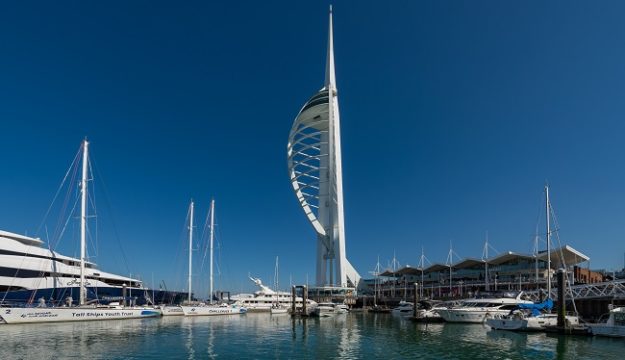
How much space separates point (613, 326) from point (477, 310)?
17.1 metres

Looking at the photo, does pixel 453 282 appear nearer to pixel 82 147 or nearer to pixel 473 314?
pixel 473 314

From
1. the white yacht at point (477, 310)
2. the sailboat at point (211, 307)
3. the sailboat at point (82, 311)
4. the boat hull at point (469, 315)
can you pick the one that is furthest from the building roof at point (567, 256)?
the sailboat at point (82, 311)

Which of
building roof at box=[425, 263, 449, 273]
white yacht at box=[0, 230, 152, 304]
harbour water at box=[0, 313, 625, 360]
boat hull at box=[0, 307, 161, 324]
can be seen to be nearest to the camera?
harbour water at box=[0, 313, 625, 360]

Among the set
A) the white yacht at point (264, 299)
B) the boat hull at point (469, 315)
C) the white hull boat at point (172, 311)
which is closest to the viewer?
the boat hull at point (469, 315)

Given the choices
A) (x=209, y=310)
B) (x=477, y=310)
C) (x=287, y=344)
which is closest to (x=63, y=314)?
(x=209, y=310)

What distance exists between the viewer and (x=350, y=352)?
26.9 m

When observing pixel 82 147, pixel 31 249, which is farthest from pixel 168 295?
pixel 82 147

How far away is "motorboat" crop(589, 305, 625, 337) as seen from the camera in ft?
103

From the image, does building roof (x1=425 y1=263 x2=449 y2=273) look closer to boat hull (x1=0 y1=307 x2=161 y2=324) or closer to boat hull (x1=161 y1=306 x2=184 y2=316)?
boat hull (x1=161 y1=306 x2=184 y2=316)

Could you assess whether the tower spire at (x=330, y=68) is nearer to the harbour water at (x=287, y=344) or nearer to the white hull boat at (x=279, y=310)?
the white hull boat at (x=279, y=310)

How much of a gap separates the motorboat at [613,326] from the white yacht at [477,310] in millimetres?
14556

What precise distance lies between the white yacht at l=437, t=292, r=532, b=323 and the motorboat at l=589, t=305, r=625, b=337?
1456 centimetres

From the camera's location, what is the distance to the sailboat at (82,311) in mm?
40347

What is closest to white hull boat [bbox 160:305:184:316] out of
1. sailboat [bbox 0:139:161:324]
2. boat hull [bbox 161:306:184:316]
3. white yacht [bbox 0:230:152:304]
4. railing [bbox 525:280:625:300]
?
boat hull [bbox 161:306:184:316]
